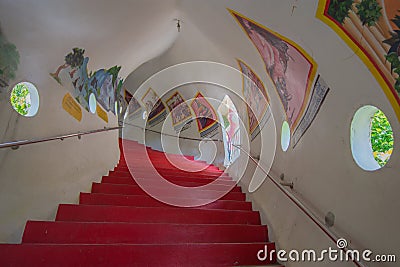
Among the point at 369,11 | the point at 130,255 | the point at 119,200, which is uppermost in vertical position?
the point at 369,11

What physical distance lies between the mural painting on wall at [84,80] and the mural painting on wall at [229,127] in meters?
1.86

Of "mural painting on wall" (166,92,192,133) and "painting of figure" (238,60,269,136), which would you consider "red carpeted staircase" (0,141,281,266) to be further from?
"mural painting on wall" (166,92,192,133)

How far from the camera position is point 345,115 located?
1.63m

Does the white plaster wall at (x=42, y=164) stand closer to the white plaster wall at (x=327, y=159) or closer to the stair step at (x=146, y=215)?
the stair step at (x=146, y=215)

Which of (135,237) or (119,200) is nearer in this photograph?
(135,237)

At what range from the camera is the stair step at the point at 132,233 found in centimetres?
214

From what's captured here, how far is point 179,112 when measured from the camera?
302 inches

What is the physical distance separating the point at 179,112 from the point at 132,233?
5.52m

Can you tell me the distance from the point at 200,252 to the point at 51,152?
1.45 meters

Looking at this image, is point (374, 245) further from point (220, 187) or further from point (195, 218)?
point (220, 187)

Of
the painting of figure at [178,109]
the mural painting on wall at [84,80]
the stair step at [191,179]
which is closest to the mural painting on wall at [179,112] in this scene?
the painting of figure at [178,109]

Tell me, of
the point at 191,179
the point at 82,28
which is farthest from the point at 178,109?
the point at 82,28

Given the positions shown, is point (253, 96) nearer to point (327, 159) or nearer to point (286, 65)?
point (286, 65)

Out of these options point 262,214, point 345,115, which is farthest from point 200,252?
point 345,115
